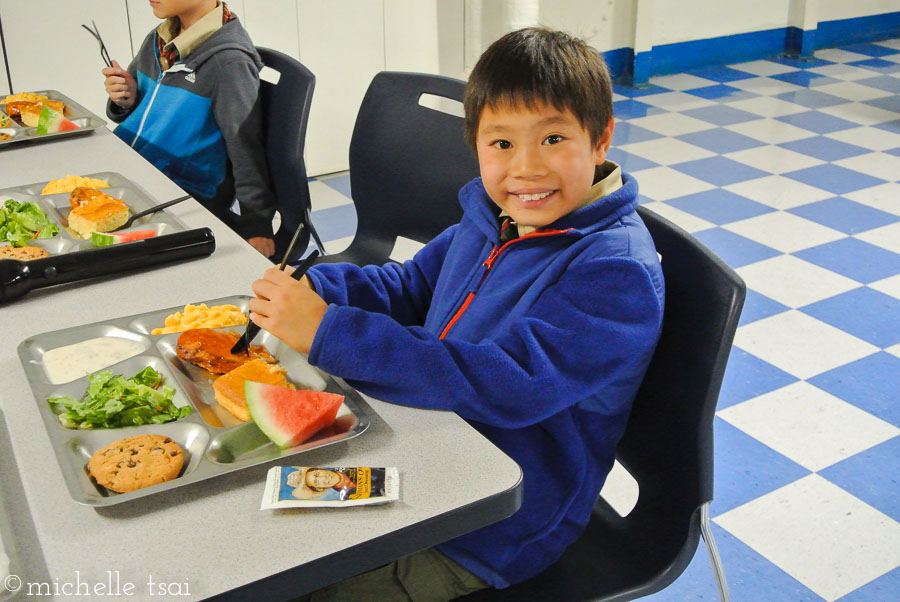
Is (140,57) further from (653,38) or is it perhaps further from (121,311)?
(653,38)

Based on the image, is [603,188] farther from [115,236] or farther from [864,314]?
[864,314]

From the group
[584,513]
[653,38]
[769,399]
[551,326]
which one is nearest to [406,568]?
[584,513]

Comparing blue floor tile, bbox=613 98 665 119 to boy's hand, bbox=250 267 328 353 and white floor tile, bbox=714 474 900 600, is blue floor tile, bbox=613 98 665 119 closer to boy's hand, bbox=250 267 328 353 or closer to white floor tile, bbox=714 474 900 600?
white floor tile, bbox=714 474 900 600

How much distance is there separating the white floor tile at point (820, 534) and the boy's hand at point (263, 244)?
1.10 metres

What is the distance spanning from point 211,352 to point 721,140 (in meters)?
3.71

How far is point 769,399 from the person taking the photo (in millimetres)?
2270

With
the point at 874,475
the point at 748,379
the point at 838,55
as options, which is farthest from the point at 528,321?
the point at 838,55

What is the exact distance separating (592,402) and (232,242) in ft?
2.10

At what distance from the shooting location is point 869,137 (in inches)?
172

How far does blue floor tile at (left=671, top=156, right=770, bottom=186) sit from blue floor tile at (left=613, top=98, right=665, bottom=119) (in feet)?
2.48

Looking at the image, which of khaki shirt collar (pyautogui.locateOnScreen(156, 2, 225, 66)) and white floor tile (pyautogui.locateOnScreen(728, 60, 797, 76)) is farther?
white floor tile (pyautogui.locateOnScreen(728, 60, 797, 76))

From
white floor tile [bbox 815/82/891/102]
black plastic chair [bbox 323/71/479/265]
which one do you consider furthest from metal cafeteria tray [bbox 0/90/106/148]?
white floor tile [bbox 815/82/891/102]

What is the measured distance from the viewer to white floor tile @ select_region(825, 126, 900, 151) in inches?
168

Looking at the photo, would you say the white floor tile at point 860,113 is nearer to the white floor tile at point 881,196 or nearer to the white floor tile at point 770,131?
the white floor tile at point 770,131
